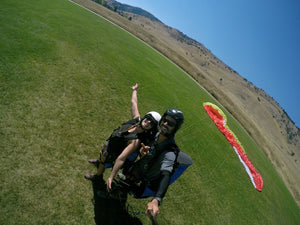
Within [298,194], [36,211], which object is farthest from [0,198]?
[298,194]

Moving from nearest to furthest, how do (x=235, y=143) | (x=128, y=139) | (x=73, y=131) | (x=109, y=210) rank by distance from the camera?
(x=128, y=139), (x=109, y=210), (x=73, y=131), (x=235, y=143)

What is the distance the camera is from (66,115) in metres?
6.84

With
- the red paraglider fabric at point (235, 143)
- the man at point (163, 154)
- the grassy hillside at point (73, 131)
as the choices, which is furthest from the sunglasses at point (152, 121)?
the red paraglider fabric at point (235, 143)

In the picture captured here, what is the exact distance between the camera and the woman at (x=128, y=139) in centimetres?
344

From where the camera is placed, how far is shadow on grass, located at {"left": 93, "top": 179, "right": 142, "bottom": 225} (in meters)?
4.43

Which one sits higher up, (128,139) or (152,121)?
(152,121)

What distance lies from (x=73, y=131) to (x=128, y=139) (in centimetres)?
364

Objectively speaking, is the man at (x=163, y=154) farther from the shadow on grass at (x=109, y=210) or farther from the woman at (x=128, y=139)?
the shadow on grass at (x=109, y=210)

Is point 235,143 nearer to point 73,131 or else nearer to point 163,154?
point 73,131

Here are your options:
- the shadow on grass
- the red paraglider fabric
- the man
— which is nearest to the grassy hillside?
the shadow on grass

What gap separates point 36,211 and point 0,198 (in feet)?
2.73

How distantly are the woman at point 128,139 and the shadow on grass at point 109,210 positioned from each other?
0.49 meters

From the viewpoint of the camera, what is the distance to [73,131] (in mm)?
6379

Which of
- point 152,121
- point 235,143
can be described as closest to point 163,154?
point 152,121
